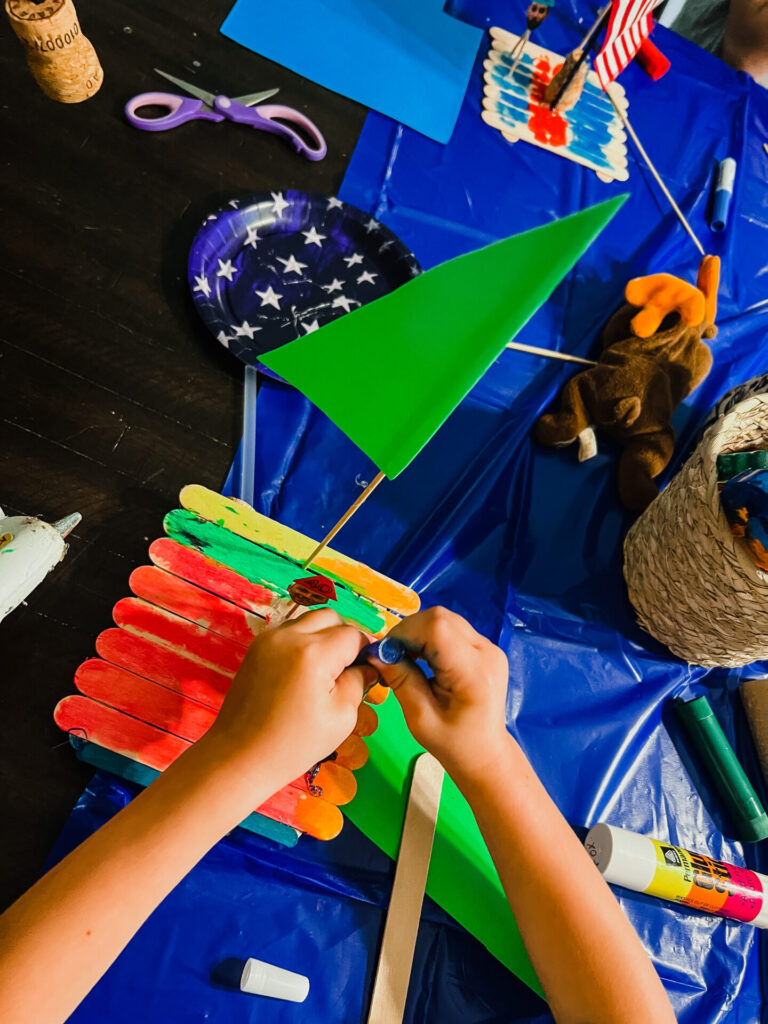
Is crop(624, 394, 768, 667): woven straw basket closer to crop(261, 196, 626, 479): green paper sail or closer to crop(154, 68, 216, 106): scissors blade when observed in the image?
crop(261, 196, 626, 479): green paper sail

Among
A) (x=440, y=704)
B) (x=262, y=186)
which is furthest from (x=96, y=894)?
(x=262, y=186)

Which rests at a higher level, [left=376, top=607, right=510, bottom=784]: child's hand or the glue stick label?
[left=376, top=607, right=510, bottom=784]: child's hand

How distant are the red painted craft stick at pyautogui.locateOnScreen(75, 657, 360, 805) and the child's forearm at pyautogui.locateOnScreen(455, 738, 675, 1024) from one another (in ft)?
0.51

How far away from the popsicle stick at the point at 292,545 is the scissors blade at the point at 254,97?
2.16 feet

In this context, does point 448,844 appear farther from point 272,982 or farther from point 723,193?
point 723,193

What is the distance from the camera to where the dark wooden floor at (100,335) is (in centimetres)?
65

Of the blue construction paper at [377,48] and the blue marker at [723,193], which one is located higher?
the blue marker at [723,193]

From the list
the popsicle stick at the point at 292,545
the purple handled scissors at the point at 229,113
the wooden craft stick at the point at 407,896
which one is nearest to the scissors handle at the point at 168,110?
the purple handled scissors at the point at 229,113

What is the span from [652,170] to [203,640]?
1254 millimetres

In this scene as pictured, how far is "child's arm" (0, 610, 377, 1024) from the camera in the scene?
1.40 ft

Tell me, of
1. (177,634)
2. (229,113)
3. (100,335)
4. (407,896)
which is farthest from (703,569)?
(229,113)

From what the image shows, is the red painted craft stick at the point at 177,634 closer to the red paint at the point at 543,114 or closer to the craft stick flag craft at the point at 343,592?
the craft stick flag craft at the point at 343,592

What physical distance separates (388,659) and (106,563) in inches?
13.3

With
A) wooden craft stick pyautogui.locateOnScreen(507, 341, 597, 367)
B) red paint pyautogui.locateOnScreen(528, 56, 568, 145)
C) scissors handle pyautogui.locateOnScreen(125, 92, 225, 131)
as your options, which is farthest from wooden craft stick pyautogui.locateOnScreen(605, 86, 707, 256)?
scissors handle pyautogui.locateOnScreen(125, 92, 225, 131)
